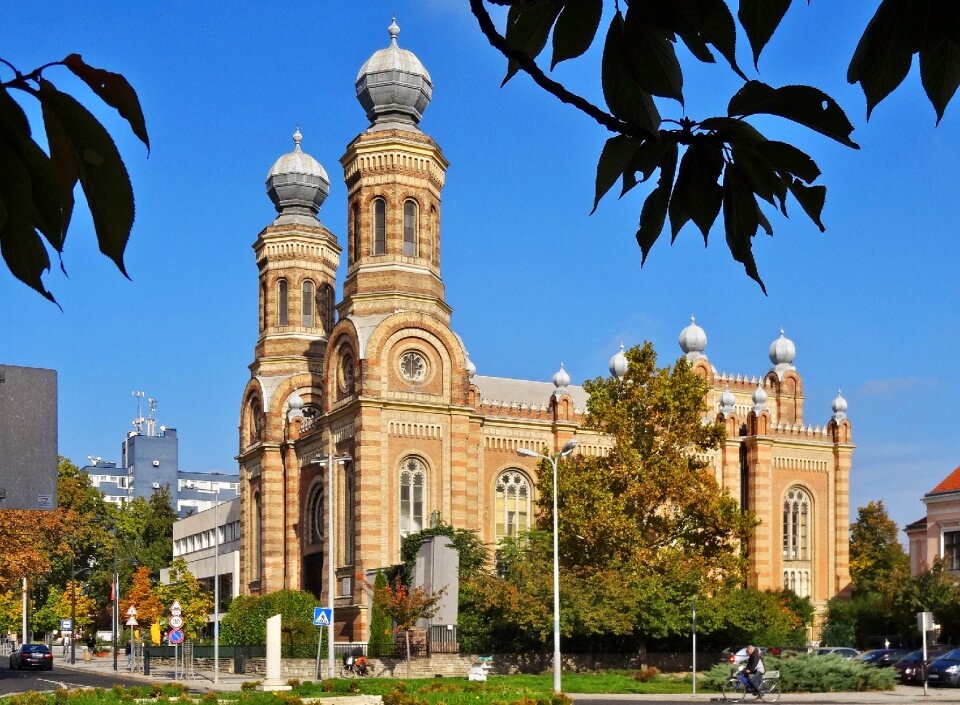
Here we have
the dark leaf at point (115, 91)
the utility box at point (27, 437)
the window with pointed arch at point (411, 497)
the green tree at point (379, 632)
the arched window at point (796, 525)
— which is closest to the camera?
the dark leaf at point (115, 91)

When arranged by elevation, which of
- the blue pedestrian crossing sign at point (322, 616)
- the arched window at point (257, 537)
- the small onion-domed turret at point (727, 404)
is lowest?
the blue pedestrian crossing sign at point (322, 616)

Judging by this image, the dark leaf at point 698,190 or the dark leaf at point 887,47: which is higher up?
the dark leaf at point 887,47

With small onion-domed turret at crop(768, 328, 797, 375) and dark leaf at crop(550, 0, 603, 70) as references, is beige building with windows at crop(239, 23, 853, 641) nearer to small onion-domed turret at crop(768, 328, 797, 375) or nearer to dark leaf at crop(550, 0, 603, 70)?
small onion-domed turret at crop(768, 328, 797, 375)

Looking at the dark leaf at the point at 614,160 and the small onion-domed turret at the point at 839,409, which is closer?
the dark leaf at the point at 614,160

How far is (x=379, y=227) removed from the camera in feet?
186

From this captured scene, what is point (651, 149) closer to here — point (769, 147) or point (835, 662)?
point (769, 147)

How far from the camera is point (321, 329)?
6700 cm

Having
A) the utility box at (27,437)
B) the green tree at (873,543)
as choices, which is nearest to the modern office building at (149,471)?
the green tree at (873,543)

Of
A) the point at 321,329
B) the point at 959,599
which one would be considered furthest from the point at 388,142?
the point at 959,599

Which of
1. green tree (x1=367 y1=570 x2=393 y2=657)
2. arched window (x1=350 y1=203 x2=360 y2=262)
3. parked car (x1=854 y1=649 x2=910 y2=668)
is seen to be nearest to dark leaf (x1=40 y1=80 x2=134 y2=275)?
parked car (x1=854 y1=649 x2=910 y2=668)

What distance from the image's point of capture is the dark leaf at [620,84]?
2.55 m

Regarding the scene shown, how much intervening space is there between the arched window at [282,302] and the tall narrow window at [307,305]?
904 mm

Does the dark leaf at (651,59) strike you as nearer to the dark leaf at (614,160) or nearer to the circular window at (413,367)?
the dark leaf at (614,160)

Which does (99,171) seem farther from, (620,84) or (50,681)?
(50,681)
